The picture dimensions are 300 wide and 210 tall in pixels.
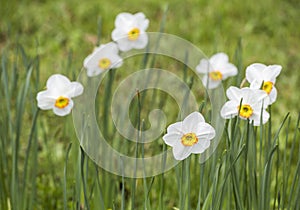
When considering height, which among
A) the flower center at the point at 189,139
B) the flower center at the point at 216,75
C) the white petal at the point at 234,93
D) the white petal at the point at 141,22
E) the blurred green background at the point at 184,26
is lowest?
the flower center at the point at 189,139

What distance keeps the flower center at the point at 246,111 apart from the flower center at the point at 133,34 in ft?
1.71

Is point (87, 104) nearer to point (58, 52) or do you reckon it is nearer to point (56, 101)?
point (56, 101)

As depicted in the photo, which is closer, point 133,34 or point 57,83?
point 57,83

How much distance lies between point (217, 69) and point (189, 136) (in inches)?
21.8

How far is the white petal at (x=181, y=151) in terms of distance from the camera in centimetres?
115

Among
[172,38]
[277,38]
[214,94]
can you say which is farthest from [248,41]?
[214,94]

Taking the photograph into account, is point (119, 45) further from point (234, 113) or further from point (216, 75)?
point (234, 113)

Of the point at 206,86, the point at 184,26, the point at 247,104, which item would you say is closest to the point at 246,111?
the point at 247,104

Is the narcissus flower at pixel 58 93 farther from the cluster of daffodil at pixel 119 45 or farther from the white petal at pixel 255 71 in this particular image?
the white petal at pixel 255 71

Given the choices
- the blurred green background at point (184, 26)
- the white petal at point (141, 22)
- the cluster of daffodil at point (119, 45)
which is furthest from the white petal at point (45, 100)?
the blurred green background at point (184, 26)

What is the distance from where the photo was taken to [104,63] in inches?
64.8

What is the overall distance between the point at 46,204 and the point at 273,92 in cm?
91

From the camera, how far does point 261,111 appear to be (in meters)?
1.19

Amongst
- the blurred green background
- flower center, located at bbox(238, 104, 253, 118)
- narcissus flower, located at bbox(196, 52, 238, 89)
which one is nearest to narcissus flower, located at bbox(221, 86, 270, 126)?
flower center, located at bbox(238, 104, 253, 118)
